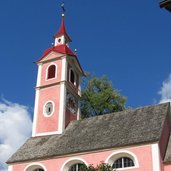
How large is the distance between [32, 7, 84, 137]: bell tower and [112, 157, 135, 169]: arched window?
786 cm

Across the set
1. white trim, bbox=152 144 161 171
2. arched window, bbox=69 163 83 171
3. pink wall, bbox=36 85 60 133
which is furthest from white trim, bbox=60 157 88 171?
white trim, bbox=152 144 161 171

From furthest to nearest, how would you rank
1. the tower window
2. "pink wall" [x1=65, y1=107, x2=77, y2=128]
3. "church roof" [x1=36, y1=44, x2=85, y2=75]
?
the tower window → "church roof" [x1=36, y1=44, x2=85, y2=75] → "pink wall" [x1=65, y1=107, x2=77, y2=128]

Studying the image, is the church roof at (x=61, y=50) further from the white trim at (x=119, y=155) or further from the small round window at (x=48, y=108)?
the white trim at (x=119, y=155)

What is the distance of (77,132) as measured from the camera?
30.5 m

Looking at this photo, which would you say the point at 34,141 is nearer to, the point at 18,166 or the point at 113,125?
the point at 18,166

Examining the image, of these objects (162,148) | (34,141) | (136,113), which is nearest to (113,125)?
(136,113)

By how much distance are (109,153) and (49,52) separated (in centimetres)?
1573

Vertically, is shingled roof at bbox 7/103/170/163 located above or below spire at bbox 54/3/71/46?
below

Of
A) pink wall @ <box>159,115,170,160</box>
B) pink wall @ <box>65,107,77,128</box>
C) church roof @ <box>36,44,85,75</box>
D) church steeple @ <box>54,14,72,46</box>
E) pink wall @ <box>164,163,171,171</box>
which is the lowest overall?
pink wall @ <box>164,163,171,171</box>

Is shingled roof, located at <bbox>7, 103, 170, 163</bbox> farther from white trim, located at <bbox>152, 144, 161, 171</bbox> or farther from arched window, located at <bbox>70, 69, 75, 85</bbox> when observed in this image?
arched window, located at <bbox>70, 69, 75, 85</bbox>

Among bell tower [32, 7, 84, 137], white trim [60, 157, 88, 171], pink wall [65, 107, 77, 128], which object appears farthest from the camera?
pink wall [65, 107, 77, 128]

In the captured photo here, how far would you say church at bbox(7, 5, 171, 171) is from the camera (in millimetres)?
25125

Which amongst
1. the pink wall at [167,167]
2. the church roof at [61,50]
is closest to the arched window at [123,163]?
the pink wall at [167,167]

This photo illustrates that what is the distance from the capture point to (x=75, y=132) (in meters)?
30.7
